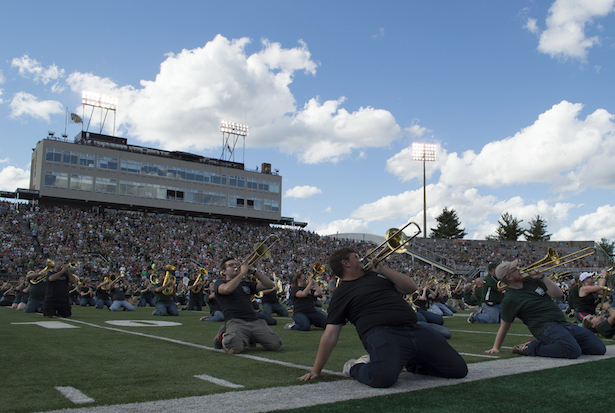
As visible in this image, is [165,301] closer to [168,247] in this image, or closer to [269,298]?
[269,298]

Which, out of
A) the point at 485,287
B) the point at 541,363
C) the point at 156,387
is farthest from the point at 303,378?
the point at 485,287

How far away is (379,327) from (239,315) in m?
3.07

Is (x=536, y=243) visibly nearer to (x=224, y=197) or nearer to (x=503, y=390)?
(x=224, y=197)

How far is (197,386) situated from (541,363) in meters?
3.73

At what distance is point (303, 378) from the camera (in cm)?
442

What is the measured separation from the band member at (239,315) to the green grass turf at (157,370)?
0.70 feet

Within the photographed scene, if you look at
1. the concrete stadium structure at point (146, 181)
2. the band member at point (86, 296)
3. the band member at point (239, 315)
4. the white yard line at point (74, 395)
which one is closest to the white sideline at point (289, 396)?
the white yard line at point (74, 395)

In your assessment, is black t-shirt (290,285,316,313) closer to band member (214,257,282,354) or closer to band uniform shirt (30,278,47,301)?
band member (214,257,282,354)

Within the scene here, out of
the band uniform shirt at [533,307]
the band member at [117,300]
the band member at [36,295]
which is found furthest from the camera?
the band member at [117,300]

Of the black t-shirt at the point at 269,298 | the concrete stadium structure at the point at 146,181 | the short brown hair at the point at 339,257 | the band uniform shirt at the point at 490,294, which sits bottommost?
the black t-shirt at the point at 269,298

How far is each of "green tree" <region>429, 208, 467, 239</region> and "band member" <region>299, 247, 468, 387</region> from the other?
6919cm

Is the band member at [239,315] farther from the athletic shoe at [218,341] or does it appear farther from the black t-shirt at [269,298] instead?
the black t-shirt at [269,298]

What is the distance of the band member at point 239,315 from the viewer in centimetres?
658

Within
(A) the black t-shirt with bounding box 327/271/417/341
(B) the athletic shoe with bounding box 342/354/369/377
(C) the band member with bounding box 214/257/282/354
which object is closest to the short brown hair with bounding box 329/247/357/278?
(A) the black t-shirt with bounding box 327/271/417/341
